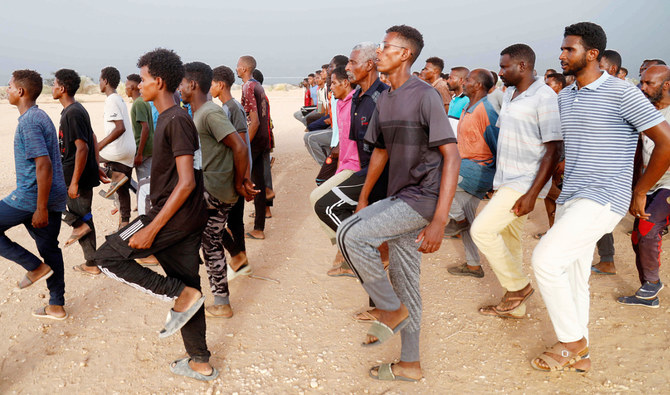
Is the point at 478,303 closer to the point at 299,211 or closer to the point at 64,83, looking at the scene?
the point at 299,211

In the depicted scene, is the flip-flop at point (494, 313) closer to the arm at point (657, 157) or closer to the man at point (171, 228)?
the arm at point (657, 157)

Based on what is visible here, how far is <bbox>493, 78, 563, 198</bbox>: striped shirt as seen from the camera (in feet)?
11.4

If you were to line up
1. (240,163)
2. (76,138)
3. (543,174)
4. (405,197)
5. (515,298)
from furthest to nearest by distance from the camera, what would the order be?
(76,138)
(240,163)
(515,298)
(543,174)
(405,197)

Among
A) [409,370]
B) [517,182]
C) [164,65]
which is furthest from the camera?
[517,182]

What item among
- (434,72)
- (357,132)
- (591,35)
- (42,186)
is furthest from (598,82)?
(434,72)

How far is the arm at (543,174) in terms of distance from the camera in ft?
11.4

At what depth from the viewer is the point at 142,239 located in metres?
2.74

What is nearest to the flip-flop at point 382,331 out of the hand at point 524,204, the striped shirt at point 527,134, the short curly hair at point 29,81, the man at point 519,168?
the man at point 519,168

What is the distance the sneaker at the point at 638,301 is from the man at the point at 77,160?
4852 mm

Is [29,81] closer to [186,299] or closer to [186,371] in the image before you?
[186,299]

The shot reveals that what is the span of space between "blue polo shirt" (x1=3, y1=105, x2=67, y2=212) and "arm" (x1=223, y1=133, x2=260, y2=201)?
4.51ft

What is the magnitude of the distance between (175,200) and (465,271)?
3.12 m

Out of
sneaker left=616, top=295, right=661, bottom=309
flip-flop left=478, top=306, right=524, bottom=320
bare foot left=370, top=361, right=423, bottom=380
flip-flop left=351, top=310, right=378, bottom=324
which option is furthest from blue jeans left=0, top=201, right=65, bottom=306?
sneaker left=616, top=295, right=661, bottom=309

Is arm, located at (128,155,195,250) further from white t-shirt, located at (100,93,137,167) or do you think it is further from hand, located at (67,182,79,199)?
white t-shirt, located at (100,93,137,167)
